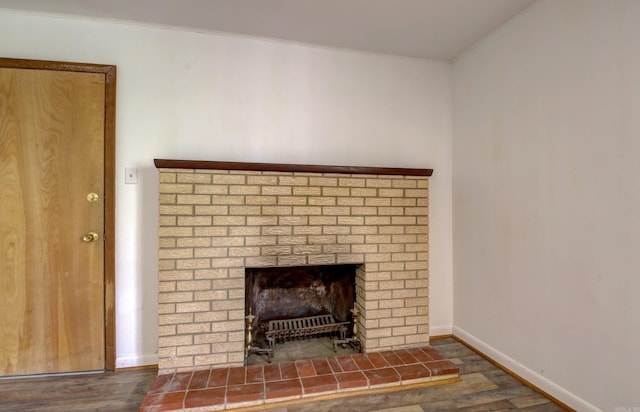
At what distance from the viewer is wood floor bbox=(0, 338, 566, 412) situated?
1.69 meters

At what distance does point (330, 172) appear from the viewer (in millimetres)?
2135

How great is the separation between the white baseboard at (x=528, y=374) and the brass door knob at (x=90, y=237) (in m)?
2.92

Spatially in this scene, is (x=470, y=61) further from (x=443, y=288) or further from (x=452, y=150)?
(x=443, y=288)

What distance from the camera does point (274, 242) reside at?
206 centimetres

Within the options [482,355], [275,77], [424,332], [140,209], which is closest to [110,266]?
[140,209]

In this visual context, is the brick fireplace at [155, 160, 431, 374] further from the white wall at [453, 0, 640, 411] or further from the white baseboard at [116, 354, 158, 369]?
the white wall at [453, 0, 640, 411]

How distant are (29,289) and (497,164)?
3356 millimetres

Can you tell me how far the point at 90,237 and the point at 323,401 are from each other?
6.18 ft

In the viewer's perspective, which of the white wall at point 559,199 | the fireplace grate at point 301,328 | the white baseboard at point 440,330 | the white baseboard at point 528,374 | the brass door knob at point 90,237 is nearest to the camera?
the white wall at point 559,199

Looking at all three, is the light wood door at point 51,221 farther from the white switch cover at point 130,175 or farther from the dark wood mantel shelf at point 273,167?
the dark wood mantel shelf at point 273,167

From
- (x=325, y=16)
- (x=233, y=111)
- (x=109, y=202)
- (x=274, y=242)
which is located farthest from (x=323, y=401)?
(x=325, y=16)

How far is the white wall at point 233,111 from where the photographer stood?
2094 mm

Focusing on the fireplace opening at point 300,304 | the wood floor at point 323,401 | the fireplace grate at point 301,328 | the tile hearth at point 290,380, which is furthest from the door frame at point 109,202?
the fireplace grate at point 301,328

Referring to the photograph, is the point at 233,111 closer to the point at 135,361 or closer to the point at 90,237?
the point at 90,237
